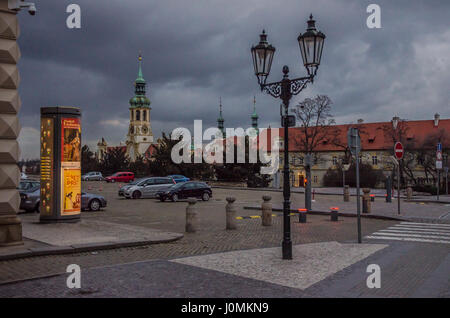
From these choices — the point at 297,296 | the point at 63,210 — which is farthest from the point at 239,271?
the point at 63,210

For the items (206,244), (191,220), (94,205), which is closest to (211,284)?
(206,244)

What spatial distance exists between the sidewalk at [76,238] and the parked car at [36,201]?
556cm

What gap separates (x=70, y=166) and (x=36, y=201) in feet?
19.4

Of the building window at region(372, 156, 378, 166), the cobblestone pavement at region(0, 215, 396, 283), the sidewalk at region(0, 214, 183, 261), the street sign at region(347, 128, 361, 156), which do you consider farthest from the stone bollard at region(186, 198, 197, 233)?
the building window at region(372, 156, 378, 166)

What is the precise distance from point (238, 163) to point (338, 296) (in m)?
48.0

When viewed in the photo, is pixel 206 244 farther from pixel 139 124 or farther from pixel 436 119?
pixel 139 124

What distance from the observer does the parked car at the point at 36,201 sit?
A: 20.7 meters

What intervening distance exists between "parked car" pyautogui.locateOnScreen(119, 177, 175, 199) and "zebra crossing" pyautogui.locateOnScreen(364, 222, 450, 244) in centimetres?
1995

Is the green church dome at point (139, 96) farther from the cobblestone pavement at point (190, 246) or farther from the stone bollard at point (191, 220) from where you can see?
the stone bollard at point (191, 220)

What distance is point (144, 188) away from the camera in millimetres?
32062

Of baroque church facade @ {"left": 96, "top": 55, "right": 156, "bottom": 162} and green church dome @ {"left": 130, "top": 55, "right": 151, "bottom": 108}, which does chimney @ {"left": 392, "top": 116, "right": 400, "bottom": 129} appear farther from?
green church dome @ {"left": 130, "top": 55, "right": 151, "bottom": 108}

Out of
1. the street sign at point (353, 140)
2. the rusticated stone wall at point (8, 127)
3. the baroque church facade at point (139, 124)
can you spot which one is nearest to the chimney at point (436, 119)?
the street sign at point (353, 140)

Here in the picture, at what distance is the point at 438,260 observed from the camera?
9.33m
